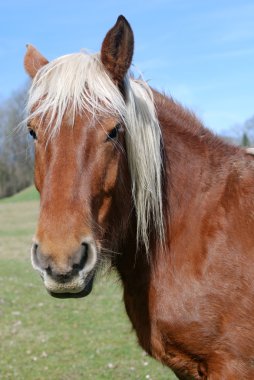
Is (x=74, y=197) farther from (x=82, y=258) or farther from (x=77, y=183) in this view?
(x=82, y=258)

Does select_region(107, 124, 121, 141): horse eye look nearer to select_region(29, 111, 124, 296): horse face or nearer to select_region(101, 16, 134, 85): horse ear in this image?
select_region(29, 111, 124, 296): horse face

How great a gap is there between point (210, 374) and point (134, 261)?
884 mm

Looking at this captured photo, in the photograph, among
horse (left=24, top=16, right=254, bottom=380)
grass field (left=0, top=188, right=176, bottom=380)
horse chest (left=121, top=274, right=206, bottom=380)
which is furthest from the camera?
grass field (left=0, top=188, right=176, bottom=380)

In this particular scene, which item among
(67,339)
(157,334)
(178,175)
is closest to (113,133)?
(178,175)

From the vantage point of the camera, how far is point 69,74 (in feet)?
10.1

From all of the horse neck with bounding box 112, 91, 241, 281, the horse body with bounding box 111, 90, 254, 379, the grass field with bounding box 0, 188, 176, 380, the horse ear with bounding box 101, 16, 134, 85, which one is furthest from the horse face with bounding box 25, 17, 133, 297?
the grass field with bounding box 0, 188, 176, 380

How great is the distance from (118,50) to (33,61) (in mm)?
791

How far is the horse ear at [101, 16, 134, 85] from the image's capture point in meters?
3.05

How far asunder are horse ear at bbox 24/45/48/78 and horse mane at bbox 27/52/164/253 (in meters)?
0.29

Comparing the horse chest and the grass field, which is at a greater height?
the horse chest

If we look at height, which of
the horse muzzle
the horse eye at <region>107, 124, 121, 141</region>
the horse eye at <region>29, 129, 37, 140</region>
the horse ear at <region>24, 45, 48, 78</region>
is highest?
the horse ear at <region>24, 45, 48, 78</region>

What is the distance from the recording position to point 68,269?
2613mm

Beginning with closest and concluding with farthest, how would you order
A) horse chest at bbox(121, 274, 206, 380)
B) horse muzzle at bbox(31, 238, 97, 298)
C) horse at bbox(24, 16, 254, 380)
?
horse muzzle at bbox(31, 238, 97, 298) → horse at bbox(24, 16, 254, 380) → horse chest at bbox(121, 274, 206, 380)

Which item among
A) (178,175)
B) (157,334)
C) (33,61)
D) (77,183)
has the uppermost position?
(33,61)
